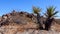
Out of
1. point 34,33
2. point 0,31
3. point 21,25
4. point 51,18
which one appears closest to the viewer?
point 34,33

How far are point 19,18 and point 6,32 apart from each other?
Result: 380 cm

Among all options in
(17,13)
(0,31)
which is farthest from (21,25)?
(0,31)

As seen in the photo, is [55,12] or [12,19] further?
[12,19]

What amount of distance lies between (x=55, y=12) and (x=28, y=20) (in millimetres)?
Result: 3010

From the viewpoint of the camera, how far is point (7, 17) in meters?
14.4

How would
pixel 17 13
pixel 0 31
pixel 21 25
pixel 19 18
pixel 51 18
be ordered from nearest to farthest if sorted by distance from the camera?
pixel 0 31 < pixel 51 18 < pixel 21 25 < pixel 19 18 < pixel 17 13

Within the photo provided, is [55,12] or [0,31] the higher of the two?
[55,12]

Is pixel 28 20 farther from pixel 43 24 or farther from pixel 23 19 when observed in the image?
pixel 43 24

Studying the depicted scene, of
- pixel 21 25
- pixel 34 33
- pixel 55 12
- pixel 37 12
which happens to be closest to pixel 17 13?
pixel 21 25

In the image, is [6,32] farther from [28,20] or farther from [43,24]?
[28,20]

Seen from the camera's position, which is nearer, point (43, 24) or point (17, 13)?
point (43, 24)

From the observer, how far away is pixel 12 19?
1359cm

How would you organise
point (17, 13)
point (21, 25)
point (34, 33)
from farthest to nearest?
point (17, 13)
point (21, 25)
point (34, 33)

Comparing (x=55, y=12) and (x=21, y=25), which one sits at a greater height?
(x=55, y=12)
